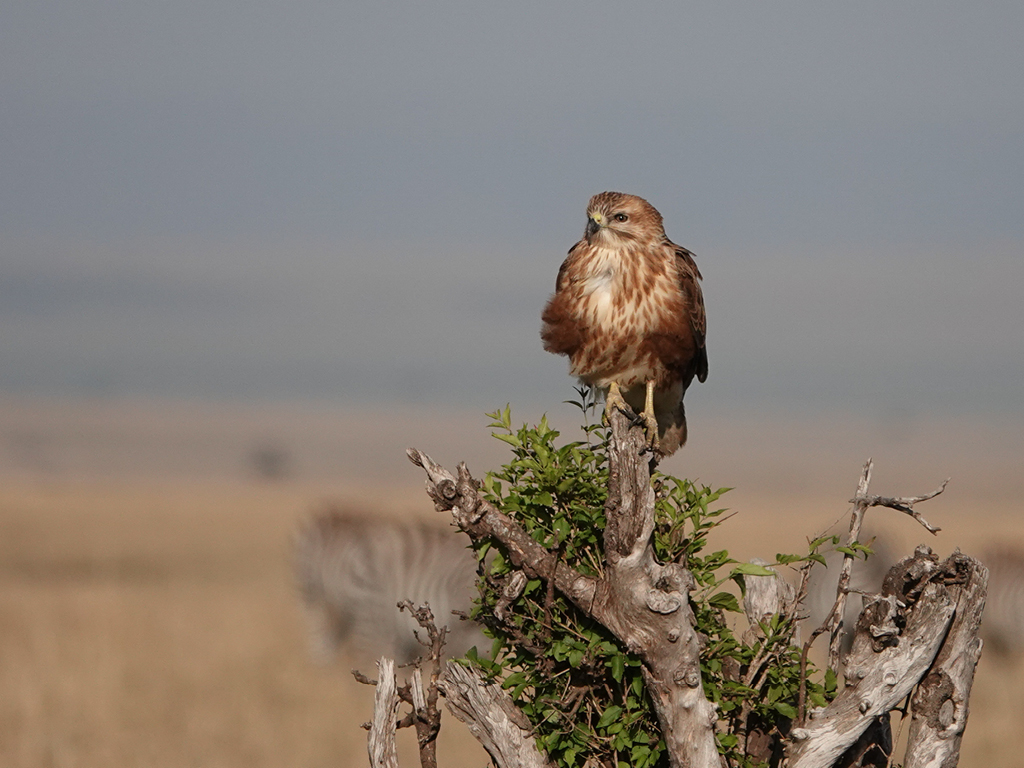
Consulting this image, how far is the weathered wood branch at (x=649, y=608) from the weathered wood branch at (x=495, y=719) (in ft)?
1.96

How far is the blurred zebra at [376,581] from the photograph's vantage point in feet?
60.3

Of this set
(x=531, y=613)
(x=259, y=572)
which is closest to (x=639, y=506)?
(x=531, y=613)

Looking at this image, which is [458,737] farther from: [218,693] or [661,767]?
[661,767]

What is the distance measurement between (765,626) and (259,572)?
3234 cm

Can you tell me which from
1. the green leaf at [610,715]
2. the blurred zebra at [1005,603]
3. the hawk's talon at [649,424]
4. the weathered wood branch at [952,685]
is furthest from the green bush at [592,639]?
the blurred zebra at [1005,603]

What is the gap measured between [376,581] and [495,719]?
15704mm

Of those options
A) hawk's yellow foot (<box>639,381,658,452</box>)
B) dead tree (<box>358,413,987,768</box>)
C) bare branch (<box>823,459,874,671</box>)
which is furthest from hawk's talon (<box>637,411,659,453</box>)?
dead tree (<box>358,413,987,768</box>)

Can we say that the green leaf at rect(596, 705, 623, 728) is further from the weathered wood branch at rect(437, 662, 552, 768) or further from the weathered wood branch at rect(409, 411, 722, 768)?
the weathered wood branch at rect(437, 662, 552, 768)

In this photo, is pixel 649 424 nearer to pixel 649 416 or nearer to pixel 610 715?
pixel 649 416

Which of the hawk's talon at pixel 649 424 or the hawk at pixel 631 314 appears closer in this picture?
the hawk's talon at pixel 649 424

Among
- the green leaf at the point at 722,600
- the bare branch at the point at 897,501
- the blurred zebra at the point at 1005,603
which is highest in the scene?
the blurred zebra at the point at 1005,603

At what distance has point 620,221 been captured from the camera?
7.04m

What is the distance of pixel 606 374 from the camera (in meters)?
6.88

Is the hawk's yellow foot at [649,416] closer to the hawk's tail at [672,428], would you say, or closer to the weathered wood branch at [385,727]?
the hawk's tail at [672,428]
